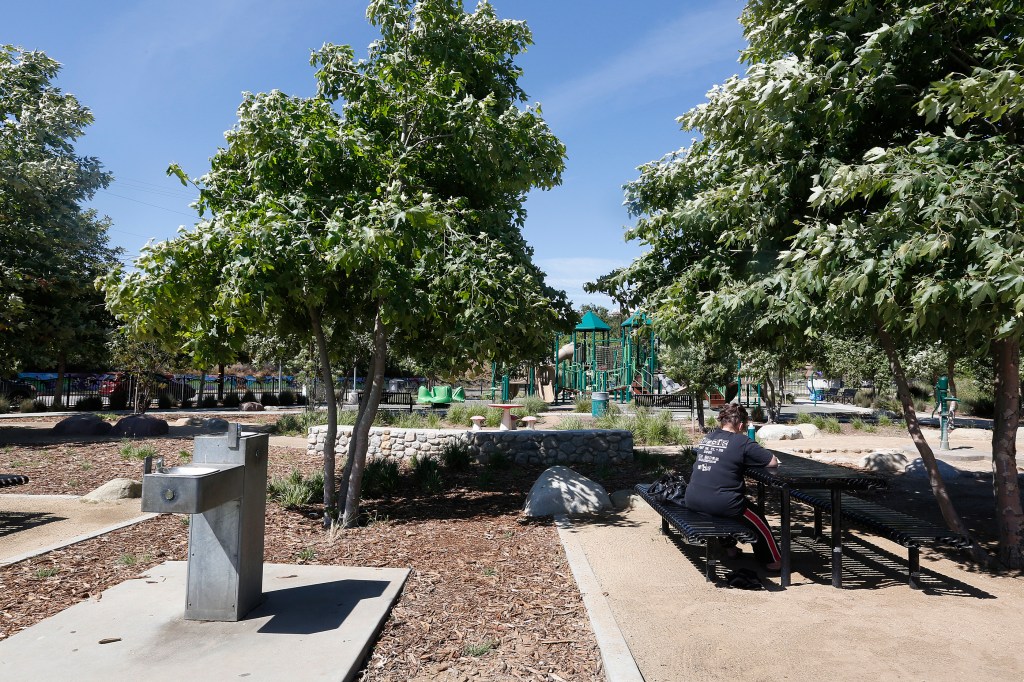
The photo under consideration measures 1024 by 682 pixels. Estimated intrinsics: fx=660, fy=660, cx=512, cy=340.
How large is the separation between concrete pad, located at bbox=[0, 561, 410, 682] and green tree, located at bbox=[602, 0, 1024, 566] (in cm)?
377

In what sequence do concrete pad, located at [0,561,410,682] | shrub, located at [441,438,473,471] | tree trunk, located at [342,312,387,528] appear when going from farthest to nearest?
shrub, located at [441,438,473,471]
tree trunk, located at [342,312,387,528]
concrete pad, located at [0,561,410,682]

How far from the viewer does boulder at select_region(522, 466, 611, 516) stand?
7488 millimetres

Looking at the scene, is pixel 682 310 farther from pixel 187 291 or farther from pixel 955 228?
pixel 187 291

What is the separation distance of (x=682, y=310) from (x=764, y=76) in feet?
7.76

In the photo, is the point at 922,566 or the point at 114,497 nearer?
the point at 922,566

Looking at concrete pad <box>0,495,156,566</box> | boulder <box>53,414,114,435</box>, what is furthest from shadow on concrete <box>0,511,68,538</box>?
boulder <box>53,414,114,435</box>

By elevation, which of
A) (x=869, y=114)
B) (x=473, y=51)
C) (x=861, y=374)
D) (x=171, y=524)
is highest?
(x=473, y=51)

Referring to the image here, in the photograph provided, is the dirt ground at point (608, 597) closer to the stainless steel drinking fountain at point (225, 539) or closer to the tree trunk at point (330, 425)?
the tree trunk at point (330, 425)

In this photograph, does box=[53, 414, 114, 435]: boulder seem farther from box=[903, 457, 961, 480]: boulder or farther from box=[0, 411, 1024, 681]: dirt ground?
box=[903, 457, 961, 480]: boulder

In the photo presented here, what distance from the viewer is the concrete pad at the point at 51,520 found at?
19.2 ft

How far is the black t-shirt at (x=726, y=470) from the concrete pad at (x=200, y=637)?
2472 millimetres

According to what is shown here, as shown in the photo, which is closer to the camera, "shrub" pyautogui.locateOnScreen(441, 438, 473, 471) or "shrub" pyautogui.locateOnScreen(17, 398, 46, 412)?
"shrub" pyautogui.locateOnScreen(441, 438, 473, 471)

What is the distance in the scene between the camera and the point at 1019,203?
4242 mm

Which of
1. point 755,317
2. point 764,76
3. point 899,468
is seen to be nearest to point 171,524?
point 755,317
